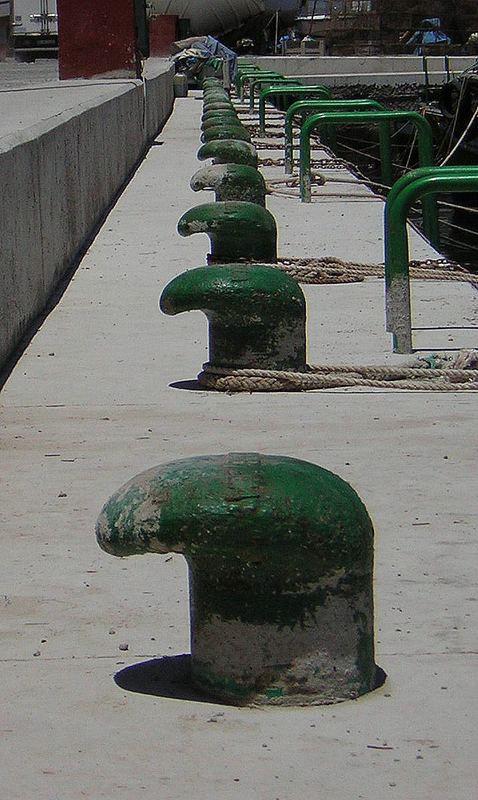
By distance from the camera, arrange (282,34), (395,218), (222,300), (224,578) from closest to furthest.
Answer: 1. (224,578)
2. (222,300)
3. (395,218)
4. (282,34)

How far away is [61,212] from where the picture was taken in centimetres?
977

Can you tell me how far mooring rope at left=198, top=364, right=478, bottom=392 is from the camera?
677cm

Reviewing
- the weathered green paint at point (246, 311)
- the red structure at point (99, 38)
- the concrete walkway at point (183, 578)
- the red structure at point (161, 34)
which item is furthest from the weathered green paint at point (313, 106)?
the red structure at point (161, 34)

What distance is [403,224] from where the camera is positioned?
7297 millimetres

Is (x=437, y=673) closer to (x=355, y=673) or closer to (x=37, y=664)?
(x=355, y=673)

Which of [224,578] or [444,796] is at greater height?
[224,578]

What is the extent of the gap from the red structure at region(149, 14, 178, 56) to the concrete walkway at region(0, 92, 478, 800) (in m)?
44.5

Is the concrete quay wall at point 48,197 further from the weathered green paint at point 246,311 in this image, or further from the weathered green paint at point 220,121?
the weathered green paint at point 220,121

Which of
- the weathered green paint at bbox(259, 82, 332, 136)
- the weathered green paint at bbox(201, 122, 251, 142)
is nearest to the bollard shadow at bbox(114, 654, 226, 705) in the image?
the weathered green paint at bbox(201, 122, 251, 142)

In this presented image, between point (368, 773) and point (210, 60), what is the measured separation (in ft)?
133

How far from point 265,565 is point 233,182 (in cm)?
784

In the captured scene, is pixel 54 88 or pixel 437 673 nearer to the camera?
pixel 437 673

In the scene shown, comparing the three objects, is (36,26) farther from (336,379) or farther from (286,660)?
(286,660)

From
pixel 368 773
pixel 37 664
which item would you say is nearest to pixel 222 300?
pixel 37 664
